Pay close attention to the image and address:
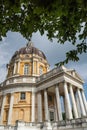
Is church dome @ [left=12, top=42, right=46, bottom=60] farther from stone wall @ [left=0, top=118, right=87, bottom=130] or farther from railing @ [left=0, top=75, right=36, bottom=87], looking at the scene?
stone wall @ [left=0, top=118, right=87, bottom=130]

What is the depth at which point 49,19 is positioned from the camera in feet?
14.0

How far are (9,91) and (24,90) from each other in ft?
9.69

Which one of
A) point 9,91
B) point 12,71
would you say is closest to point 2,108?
point 9,91

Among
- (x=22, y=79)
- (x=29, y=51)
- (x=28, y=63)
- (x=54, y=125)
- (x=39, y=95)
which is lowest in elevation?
(x=54, y=125)

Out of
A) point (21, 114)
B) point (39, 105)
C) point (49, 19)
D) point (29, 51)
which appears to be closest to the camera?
point (49, 19)

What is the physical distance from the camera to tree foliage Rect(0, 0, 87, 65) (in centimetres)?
366

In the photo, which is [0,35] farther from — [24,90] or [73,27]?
[24,90]

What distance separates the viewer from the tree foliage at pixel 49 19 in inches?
144

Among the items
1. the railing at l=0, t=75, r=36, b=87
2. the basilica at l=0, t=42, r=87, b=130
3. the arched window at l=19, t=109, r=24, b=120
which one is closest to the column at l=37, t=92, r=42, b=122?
the basilica at l=0, t=42, r=87, b=130

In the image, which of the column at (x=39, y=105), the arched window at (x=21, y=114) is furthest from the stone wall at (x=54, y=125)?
the arched window at (x=21, y=114)

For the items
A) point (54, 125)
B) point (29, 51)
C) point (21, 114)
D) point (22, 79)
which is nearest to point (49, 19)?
point (54, 125)

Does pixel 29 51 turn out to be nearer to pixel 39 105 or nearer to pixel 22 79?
pixel 22 79

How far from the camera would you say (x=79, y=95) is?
3044 cm

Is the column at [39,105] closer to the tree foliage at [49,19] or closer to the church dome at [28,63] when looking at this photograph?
the church dome at [28,63]
